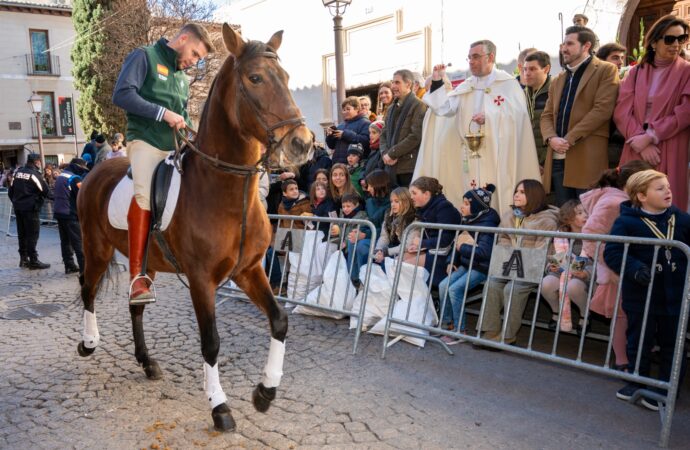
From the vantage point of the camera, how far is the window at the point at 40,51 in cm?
3719

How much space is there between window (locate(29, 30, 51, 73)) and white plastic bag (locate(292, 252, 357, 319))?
38.1 m

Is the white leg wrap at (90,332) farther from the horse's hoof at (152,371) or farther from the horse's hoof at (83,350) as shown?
the horse's hoof at (152,371)

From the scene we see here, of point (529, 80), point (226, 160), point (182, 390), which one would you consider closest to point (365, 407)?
point (182, 390)

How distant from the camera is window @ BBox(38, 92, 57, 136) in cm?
3662

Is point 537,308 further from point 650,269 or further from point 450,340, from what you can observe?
point 450,340

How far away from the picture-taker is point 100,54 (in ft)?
88.0

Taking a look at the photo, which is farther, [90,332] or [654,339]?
[90,332]

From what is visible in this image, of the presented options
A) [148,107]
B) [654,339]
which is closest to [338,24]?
[148,107]

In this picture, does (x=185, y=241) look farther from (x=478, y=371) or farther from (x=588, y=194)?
(x=588, y=194)

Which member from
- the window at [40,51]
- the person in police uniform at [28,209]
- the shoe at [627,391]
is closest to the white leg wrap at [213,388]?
the shoe at [627,391]

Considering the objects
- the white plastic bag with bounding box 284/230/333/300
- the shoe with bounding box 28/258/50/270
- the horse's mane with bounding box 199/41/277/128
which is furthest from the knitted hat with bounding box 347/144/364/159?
the shoe with bounding box 28/258/50/270

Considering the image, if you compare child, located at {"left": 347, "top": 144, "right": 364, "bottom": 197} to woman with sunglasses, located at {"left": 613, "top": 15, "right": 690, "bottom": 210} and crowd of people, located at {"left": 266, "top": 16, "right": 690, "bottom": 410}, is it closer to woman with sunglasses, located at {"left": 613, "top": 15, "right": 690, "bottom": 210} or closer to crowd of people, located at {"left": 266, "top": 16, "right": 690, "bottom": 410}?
crowd of people, located at {"left": 266, "top": 16, "right": 690, "bottom": 410}

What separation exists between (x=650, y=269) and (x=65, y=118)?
39.6 metres

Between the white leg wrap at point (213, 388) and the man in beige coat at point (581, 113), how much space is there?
378cm
